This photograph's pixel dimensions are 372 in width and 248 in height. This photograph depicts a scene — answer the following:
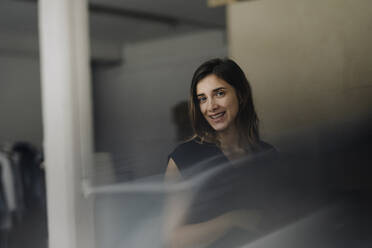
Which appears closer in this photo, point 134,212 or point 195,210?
point 195,210

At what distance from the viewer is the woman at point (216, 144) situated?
4.14 feet

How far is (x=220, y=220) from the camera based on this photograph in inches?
53.7

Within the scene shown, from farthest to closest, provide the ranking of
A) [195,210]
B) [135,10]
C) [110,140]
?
[135,10] < [110,140] < [195,210]

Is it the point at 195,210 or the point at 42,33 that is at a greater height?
the point at 42,33

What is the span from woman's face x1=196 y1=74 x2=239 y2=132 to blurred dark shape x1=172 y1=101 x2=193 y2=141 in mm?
88

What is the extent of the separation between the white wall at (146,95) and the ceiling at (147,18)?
38 millimetres

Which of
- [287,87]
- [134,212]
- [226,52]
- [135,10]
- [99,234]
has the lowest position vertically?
[99,234]

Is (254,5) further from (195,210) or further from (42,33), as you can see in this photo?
(42,33)

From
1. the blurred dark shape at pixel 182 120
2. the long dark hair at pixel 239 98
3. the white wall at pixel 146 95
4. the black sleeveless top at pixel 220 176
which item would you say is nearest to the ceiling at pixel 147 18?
the white wall at pixel 146 95

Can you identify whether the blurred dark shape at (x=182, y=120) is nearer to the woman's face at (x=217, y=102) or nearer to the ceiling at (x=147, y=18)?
the woman's face at (x=217, y=102)

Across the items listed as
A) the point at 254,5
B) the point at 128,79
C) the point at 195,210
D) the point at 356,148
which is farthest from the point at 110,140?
the point at 356,148

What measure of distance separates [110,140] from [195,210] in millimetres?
512

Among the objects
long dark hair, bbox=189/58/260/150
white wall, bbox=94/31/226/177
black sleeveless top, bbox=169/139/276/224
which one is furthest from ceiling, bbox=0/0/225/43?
black sleeveless top, bbox=169/139/276/224

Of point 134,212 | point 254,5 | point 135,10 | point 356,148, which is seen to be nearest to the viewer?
point 356,148
